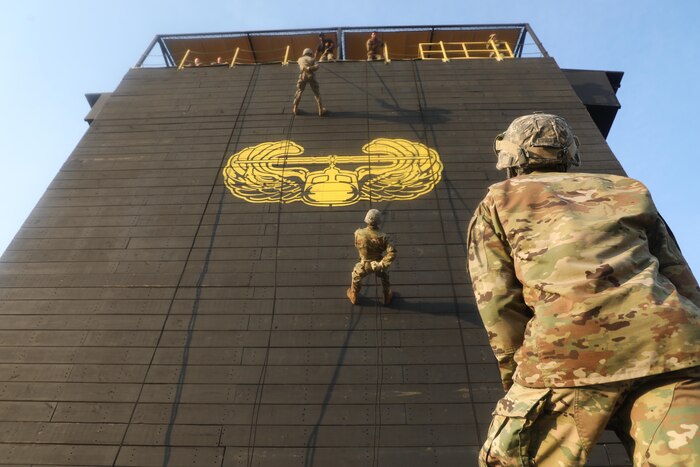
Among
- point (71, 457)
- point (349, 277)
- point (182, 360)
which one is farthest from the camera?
point (349, 277)

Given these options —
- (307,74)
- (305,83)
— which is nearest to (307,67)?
(307,74)

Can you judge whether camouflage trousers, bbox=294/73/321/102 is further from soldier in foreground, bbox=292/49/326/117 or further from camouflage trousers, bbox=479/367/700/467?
camouflage trousers, bbox=479/367/700/467

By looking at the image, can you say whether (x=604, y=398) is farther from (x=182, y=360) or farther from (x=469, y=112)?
(x=469, y=112)

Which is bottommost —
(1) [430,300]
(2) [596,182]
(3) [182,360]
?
(3) [182,360]

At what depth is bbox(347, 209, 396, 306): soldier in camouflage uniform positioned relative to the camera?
7.33m

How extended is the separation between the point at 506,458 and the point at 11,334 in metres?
7.77

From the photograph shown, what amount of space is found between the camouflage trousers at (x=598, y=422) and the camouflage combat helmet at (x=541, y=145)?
1.12m

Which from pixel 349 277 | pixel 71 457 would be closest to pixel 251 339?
pixel 349 277

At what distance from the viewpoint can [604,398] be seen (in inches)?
73.2

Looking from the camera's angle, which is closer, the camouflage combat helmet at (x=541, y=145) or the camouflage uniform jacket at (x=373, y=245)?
the camouflage combat helmet at (x=541, y=145)

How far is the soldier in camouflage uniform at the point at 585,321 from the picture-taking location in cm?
180

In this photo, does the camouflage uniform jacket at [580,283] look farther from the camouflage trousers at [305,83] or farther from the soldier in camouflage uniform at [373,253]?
the camouflage trousers at [305,83]

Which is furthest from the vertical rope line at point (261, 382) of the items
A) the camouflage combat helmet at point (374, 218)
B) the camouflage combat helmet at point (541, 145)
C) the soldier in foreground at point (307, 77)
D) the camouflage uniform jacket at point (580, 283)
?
the camouflage combat helmet at point (541, 145)

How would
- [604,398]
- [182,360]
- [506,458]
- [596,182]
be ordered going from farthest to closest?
[182,360] < [596,182] < [506,458] < [604,398]
